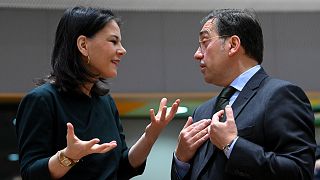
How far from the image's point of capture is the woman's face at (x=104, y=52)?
6.69 ft

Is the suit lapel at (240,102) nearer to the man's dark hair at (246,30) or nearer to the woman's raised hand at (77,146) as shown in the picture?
the man's dark hair at (246,30)

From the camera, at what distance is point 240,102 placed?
2.02 m

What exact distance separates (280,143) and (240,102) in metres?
0.29

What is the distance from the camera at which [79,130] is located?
6.34 feet

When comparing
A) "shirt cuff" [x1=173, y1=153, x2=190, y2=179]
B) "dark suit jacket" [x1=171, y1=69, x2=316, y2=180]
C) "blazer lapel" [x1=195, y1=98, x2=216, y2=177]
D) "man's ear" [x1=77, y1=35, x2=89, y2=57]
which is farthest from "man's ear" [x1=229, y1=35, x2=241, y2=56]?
"man's ear" [x1=77, y1=35, x2=89, y2=57]

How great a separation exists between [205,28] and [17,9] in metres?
4.06

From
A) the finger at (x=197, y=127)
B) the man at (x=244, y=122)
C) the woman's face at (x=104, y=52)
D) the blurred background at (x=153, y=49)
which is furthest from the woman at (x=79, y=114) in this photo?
the blurred background at (x=153, y=49)

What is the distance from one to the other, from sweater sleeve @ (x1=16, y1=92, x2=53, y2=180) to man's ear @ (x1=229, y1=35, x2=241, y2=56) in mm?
906

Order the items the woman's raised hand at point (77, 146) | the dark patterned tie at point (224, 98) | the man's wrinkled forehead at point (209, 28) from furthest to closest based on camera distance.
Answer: the man's wrinkled forehead at point (209, 28), the dark patterned tie at point (224, 98), the woman's raised hand at point (77, 146)

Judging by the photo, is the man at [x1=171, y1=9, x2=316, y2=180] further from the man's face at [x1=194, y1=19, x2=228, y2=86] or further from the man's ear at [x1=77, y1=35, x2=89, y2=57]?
the man's ear at [x1=77, y1=35, x2=89, y2=57]

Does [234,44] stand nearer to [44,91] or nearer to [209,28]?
[209,28]

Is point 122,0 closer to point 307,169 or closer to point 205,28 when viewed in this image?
point 205,28

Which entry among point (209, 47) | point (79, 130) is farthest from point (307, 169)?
point (79, 130)

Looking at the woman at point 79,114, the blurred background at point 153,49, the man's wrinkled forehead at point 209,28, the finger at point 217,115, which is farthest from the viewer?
the blurred background at point 153,49
